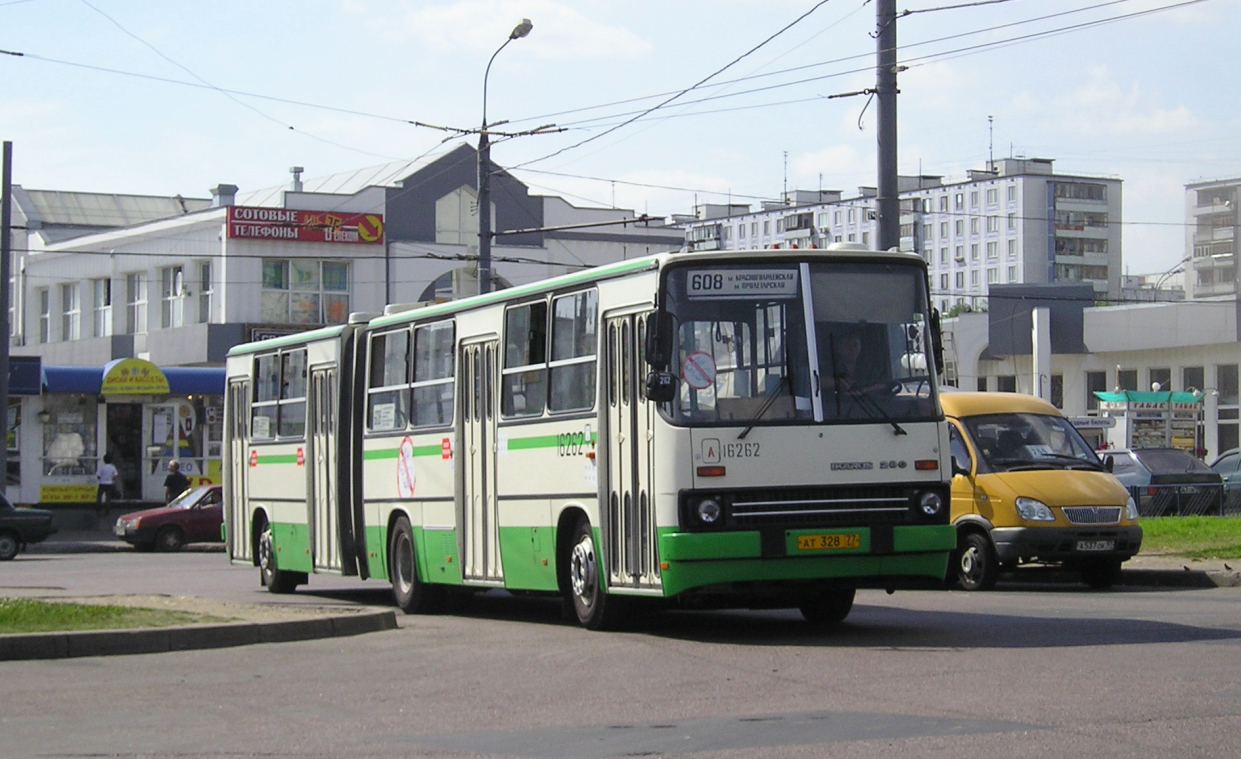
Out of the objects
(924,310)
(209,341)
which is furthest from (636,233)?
(924,310)

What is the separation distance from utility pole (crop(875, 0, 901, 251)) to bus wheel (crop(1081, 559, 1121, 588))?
15.5 feet

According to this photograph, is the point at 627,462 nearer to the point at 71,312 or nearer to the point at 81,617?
the point at 81,617

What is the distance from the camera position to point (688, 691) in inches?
399

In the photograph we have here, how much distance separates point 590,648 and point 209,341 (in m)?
47.1

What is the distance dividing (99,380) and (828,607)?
110ft

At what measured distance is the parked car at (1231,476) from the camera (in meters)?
34.7

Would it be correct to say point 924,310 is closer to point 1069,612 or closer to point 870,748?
point 1069,612

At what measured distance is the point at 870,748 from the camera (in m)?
7.85

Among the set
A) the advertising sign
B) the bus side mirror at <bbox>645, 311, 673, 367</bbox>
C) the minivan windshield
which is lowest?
the minivan windshield

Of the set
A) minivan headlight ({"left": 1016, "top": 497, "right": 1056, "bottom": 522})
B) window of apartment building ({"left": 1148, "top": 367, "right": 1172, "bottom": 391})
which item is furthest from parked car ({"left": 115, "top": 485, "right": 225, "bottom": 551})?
window of apartment building ({"left": 1148, "top": 367, "right": 1172, "bottom": 391})

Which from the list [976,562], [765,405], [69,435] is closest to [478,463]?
[765,405]

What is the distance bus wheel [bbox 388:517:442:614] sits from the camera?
57.6 feet

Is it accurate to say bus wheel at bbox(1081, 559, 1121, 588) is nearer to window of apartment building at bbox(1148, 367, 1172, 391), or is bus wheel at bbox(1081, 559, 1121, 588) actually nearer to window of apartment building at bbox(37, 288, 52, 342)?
window of apartment building at bbox(1148, 367, 1172, 391)

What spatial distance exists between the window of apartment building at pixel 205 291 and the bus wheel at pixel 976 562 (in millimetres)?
44322
